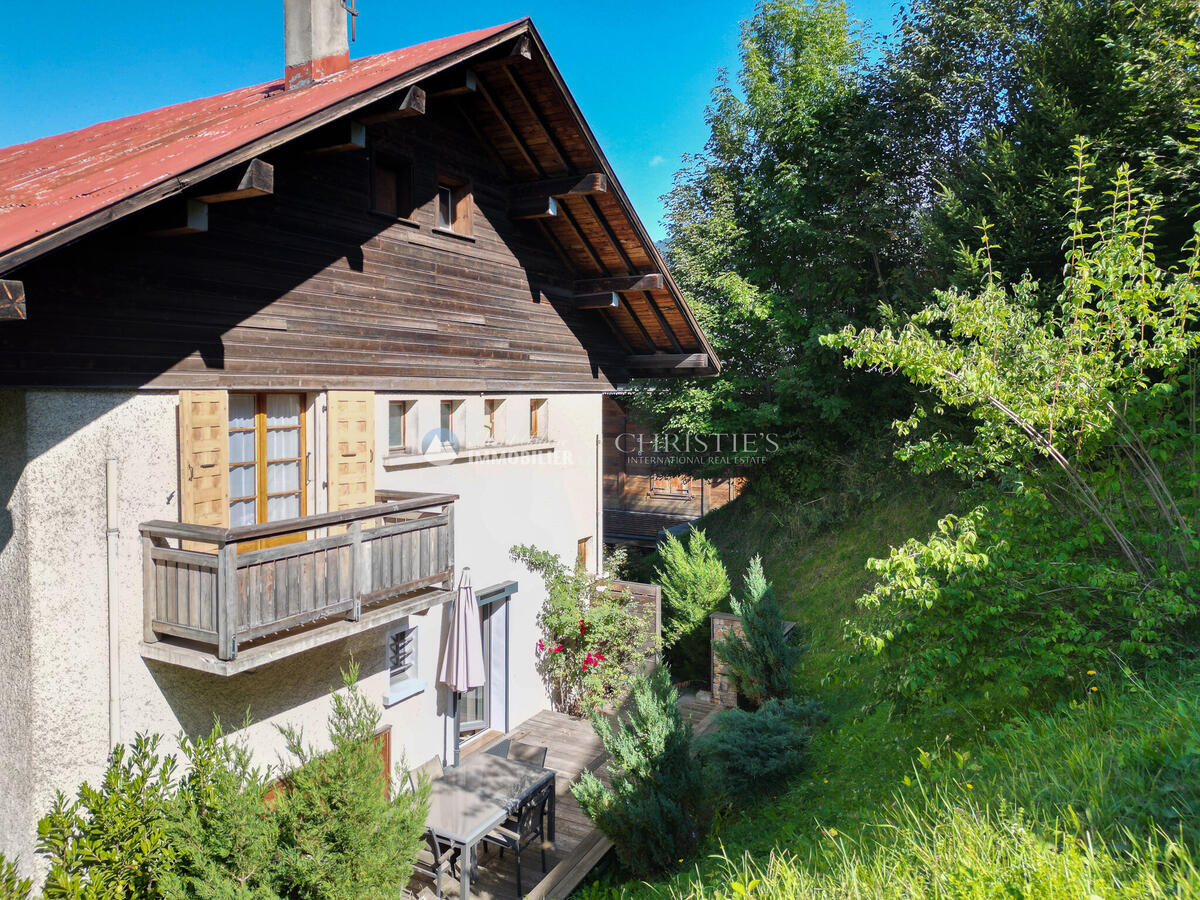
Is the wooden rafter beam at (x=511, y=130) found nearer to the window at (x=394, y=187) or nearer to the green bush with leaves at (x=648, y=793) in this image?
the window at (x=394, y=187)

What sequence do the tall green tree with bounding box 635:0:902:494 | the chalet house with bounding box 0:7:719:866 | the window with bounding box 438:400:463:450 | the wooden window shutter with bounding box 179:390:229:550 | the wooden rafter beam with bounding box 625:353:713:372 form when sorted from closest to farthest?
the chalet house with bounding box 0:7:719:866, the wooden window shutter with bounding box 179:390:229:550, the window with bounding box 438:400:463:450, the wooden rafter beam with bounding box 625:353:713:372, the tall green tree with bounding box 635:0:902:494

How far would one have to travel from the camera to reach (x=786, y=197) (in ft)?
51.2

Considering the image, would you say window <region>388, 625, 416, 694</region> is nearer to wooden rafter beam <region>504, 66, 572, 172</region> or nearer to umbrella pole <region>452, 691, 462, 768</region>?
umbrella pole <region>452, 691, 462, 768</region>

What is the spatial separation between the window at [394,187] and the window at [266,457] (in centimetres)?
251

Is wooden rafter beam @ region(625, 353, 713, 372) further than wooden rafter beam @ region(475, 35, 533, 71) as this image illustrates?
Yes

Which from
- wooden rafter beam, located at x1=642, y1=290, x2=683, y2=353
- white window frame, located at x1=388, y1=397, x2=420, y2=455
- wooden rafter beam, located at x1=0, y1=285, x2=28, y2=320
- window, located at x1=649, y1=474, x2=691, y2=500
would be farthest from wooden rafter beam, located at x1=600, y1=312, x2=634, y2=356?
window, located at x1=649, y1=474, x2=691, y2=500

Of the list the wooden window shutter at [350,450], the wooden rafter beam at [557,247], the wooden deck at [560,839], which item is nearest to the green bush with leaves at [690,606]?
the wooden deck at [560,839]

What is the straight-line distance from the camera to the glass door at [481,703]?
972 centimetres

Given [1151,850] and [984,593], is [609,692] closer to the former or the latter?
[984,593]

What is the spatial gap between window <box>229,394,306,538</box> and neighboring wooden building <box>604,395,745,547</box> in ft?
49.6

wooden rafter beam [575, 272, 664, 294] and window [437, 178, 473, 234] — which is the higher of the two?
window [437, 178, 473, 234]

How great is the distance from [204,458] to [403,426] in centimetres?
262

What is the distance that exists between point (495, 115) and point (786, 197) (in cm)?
898

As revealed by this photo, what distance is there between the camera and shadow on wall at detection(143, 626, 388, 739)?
5.72 metres
